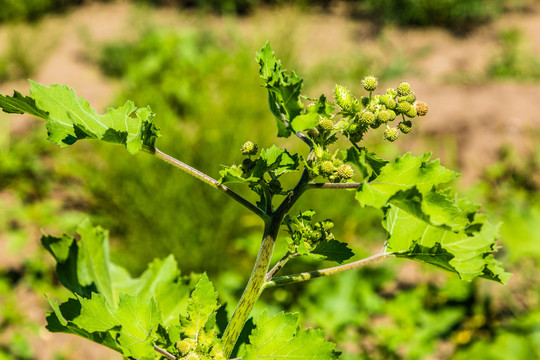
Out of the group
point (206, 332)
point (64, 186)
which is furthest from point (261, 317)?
point (64, 186)

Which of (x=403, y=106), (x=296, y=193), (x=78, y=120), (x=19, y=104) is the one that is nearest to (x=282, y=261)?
(x=296, y=193)

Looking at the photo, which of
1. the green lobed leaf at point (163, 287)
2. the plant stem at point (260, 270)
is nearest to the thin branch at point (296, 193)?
the plant stem at point (260, 270)

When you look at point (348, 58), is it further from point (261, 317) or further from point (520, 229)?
point (261, 317)

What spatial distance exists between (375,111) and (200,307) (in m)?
0.54

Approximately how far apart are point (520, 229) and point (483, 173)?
8.95 ft

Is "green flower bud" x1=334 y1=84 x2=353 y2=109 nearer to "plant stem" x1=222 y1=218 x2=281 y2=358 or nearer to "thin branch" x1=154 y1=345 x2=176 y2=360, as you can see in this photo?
"plant stem" x1=222 y1=218 x2=281 y2=358

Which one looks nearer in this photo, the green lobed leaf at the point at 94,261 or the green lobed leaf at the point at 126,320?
the green lobed leaf at the point at 126,320

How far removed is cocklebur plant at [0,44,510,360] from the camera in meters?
0.92

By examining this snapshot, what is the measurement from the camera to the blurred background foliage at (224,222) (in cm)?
318

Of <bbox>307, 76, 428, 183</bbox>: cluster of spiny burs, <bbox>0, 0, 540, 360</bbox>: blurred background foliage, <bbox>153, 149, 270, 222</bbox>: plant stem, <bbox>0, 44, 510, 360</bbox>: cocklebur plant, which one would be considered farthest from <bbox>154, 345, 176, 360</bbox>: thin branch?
<bbox>0, 0, 540, 360</bbox>: blurred background foliage

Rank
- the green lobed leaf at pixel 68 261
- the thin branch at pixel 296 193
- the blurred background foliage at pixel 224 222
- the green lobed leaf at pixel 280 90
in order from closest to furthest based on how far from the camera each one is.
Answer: the green lobed leaf at pixel 280 90 → the thin branch at pixel 296 193 → the green lobed leaf at pixel 68 261 → the blurred background foliage at pixel 224 222

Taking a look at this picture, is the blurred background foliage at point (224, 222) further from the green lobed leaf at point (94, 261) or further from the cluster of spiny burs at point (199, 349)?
the cluster of spiny burs at point (199, 349)

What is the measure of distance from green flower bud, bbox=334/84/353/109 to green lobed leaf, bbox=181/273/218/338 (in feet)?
1.47

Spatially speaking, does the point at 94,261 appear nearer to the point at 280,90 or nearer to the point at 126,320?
the point at 126,320
